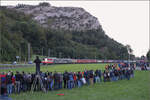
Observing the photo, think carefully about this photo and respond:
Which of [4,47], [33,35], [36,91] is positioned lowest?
[36,91]

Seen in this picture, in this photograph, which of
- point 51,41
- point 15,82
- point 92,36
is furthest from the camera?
point 92,36

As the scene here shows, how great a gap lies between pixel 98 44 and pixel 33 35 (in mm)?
79128

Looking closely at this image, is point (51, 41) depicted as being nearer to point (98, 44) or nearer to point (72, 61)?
point (72, 61)

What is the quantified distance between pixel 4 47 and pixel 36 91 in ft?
185

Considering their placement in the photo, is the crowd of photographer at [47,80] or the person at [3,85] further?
the crowd of photographer at [47,80]

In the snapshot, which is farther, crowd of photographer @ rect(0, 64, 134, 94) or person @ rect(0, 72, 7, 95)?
crowd of photographer @ rect(0, 64, 134, 94)

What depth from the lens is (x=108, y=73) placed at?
84.8ft

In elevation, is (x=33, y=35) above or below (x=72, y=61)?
above

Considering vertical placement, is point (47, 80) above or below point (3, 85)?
below

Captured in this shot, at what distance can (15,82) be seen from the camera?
57.3 ft

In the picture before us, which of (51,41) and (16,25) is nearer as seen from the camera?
(16,25)

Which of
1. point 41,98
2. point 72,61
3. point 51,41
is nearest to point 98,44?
point 51,41

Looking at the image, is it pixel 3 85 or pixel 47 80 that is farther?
pixel 47 80

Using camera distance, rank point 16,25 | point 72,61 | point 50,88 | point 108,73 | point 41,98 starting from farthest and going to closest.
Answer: point 16,25, point 72,61, point 108,73, point 50,88, point 41,98
